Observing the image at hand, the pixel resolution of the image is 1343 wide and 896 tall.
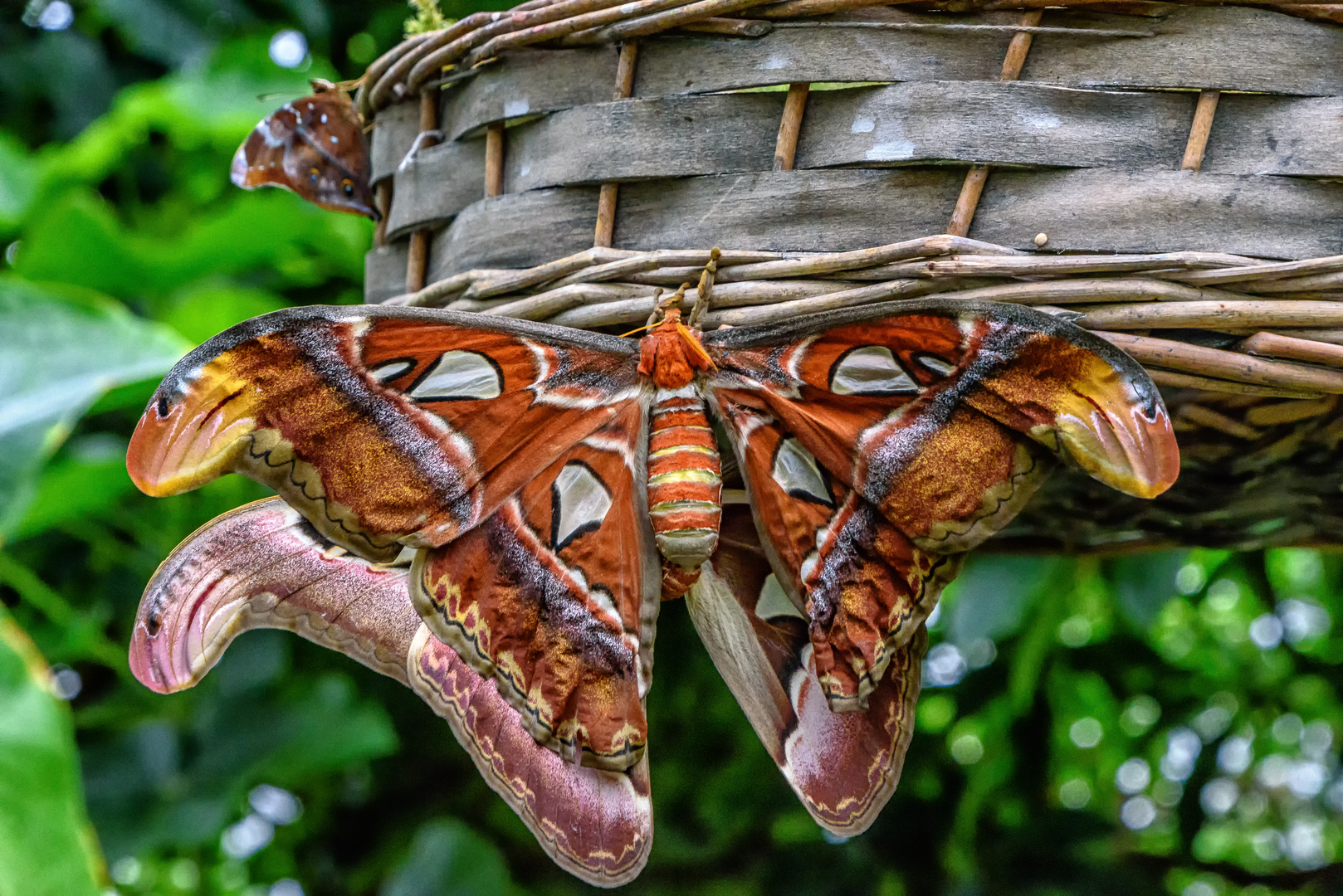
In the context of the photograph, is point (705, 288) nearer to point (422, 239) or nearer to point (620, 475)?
point (620, 475)

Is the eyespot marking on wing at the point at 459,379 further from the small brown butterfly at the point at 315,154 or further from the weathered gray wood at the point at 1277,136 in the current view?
the weathered gray wood at the point at 1277,136

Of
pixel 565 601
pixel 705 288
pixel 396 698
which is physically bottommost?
pixel 396 698

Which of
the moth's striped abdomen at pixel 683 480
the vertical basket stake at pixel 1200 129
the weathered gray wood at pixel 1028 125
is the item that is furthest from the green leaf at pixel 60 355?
the vertical basket stake at pixel 1200 129

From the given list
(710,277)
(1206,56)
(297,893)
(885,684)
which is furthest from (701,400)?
(297,893)

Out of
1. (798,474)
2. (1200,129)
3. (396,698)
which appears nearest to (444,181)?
(798,474)

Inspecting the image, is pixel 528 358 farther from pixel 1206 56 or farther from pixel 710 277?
pixel 1206 56

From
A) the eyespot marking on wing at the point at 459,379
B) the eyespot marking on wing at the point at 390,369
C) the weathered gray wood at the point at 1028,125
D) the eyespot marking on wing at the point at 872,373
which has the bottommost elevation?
the eyespot marking on wing at the point at 872,373

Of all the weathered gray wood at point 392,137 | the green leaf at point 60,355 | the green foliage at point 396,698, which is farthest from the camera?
the green foliage at point 396,698

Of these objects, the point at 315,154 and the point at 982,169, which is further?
the point at 315,154
